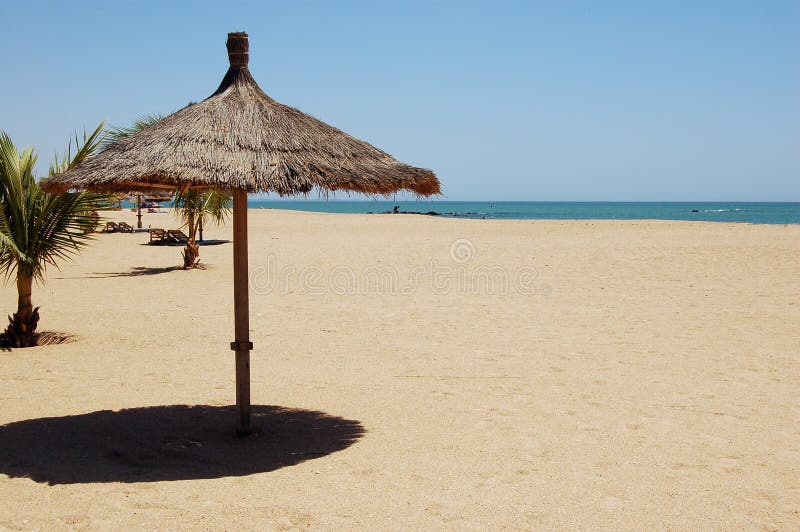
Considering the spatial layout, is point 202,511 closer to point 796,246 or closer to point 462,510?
point 462,510

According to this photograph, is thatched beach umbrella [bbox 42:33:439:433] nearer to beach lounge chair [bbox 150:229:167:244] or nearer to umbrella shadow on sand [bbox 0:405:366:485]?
umbrella shadow on sand [bbox 0:405:366:485]

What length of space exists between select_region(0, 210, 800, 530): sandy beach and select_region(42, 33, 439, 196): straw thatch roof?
183 centimetres

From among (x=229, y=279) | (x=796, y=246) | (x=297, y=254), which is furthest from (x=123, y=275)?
(x=796, y=246)

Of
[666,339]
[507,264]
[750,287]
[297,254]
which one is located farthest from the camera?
[297,254]

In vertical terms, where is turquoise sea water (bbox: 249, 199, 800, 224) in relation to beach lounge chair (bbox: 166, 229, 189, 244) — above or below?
above

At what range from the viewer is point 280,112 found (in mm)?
5379

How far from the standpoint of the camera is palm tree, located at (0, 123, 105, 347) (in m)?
7.50

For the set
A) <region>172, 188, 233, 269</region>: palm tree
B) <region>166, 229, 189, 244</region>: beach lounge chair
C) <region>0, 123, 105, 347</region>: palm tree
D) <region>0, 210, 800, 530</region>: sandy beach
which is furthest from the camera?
<region>166, 229, 189, 244</region>: beach lounge chair

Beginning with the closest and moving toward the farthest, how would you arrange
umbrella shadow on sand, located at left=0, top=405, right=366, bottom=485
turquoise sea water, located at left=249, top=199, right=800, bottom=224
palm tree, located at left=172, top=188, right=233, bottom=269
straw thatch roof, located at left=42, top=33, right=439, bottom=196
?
umbrella shadow on sand, located at left=0, top=405, right=366, bottom=485 < straw thatch roof, located at left=42, top=33, right=439, bottom=196 < palm tree, located at left=172, top=188, right=233, bottom=269 < turquoise sea water, located at left=249, top=199, right=800, bottom=224

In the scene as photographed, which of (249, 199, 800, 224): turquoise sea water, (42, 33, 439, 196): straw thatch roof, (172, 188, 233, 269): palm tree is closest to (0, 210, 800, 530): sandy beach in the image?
(42, 33, 439, 196): straw thatch roof

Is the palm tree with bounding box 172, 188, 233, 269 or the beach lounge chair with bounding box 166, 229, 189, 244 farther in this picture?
the beach lounge chair with bounding box 166, 229, 189, 244

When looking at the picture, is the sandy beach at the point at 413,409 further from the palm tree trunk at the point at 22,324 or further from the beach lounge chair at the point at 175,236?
the beach lounge chair at the point at 175,236

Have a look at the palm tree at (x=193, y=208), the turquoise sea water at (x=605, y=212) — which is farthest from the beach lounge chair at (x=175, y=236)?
the palm tree at (x=193, y=208)

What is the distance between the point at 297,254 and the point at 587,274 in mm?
8131
